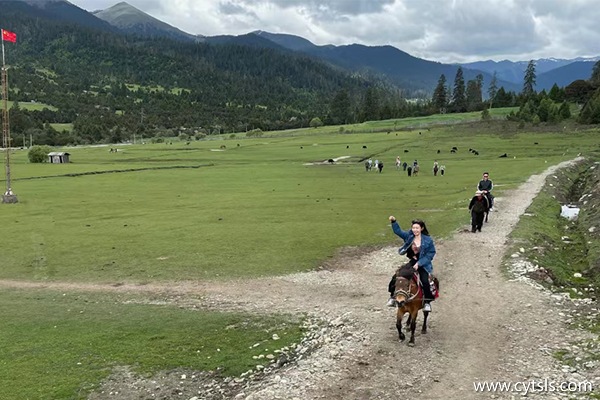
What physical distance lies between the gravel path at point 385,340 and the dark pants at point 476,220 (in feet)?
17.1

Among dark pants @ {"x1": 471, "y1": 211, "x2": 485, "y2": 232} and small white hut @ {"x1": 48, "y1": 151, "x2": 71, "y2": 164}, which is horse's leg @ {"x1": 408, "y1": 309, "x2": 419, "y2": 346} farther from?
small white hut @ {"x1": 48, "y1": 151, "x2": 71, "y2": 164}

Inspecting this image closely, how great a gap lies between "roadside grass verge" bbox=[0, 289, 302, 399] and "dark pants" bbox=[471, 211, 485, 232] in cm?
1518

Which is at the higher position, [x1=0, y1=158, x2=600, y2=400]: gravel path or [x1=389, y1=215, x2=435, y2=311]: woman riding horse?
[x1=389, y1=215, x2=435, y2=311]: woman riding horse

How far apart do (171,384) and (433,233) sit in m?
19.5

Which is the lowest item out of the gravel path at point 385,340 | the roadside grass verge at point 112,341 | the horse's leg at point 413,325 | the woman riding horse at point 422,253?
the roadside grass verge at point 112,341

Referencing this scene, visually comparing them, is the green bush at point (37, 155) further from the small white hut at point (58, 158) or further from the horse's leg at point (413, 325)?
the horse's leg at point (413, 325)

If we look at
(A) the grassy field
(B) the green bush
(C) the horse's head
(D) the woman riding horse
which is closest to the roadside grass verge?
(A) the grassy field

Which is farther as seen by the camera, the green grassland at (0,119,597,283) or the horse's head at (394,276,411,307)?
the green grassland at (0,119,597,283)

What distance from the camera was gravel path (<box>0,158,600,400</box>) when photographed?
38.1 ft

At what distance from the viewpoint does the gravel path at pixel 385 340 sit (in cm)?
1161

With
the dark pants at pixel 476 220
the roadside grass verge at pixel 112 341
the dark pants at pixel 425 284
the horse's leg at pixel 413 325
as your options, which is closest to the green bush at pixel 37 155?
the roadside grass verge at pixel 112 341

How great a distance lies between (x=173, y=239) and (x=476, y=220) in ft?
58.7

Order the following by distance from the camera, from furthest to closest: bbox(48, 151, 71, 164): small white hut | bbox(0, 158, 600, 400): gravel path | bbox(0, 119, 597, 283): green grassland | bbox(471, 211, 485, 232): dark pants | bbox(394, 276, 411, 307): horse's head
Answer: bbox(48, 151, 71, 164): small white hut, bbox(471, 211, 485, 232): dark pants, bbox(0, 119, 597, 283): green grassland, bbox(394, 276, 411, 307): horse's head, bbox(0, 158, 600, 400): gravel path

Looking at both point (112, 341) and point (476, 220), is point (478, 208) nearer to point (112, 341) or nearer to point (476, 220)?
point (476, 220)
